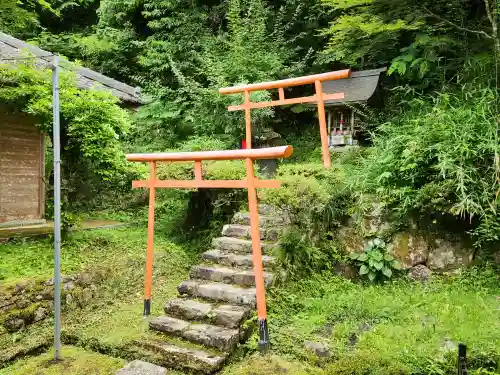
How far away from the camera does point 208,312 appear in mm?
4957

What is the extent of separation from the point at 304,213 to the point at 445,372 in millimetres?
2924

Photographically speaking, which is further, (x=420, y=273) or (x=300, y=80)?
(x=300, y=80)

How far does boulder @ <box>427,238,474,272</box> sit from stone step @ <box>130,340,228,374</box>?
3.68 meters

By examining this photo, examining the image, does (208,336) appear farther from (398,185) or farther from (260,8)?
(260,8)

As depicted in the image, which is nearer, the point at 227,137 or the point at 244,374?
the point at 244,374

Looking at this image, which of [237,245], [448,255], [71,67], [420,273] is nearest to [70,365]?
[237,245]

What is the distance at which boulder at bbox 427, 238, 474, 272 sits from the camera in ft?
19.7

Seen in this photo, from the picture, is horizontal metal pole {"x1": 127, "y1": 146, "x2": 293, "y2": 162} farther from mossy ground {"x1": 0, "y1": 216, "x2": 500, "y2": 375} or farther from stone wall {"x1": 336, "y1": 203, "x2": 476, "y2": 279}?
stone wall {"x1": 336, "y1": 203, "x2": 476, "y2": 279}

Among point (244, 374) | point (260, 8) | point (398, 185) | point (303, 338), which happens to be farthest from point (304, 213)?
point (260, 8)

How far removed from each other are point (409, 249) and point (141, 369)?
440 cm

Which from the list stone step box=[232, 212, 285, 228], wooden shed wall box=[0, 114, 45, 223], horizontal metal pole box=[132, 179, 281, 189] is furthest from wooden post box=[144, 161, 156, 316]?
wooden shed wall box=[0, 114, 45, 223]

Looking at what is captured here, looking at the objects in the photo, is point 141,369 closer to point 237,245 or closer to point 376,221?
point 237,245

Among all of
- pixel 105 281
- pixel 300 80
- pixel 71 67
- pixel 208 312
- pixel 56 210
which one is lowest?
pixel 208 312

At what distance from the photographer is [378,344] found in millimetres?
4305
